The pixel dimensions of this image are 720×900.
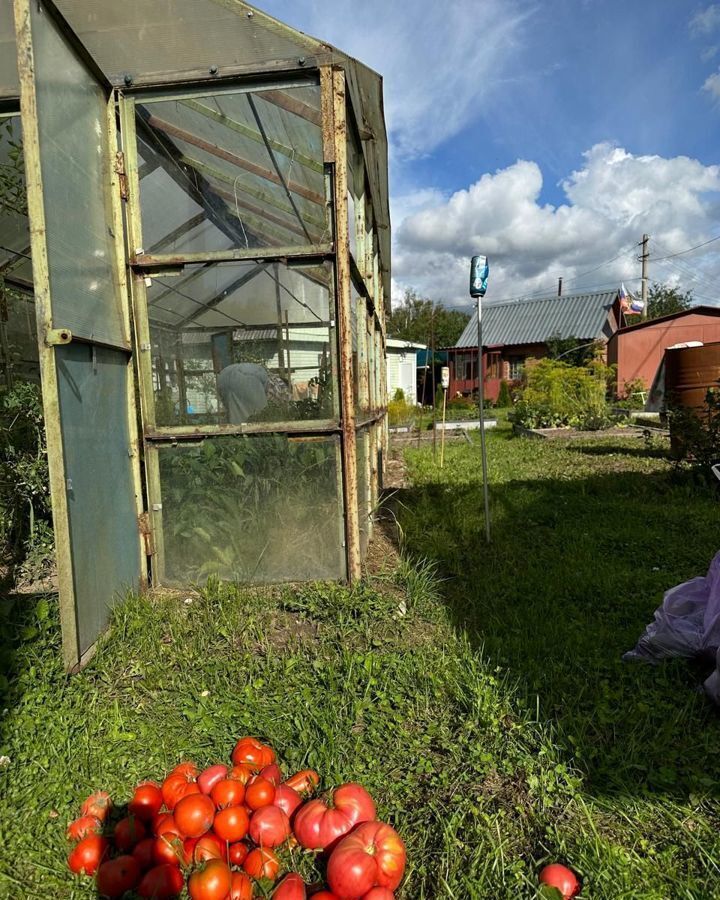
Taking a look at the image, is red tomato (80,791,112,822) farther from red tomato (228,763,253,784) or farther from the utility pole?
the utility pole

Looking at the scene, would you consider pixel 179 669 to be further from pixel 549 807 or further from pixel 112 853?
pixel 549 807

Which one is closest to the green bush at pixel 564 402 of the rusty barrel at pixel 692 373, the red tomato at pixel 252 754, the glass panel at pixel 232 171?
the rusty barrel at pixel 692 373

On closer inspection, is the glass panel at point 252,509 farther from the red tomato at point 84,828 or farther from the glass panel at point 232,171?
the red tomato at point 84,828

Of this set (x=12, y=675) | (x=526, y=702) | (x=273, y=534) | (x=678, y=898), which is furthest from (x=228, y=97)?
(x=678, y=898)

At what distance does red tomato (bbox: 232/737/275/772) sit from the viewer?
6.42ft

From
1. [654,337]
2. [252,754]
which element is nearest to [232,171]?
[252,754]

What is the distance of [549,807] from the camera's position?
6.07ft

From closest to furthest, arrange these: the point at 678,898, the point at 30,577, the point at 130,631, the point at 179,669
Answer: the point at 678,898 → the point at 179,669 → the point at 130,631 → the point at 30,577

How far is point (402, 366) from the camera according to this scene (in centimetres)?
2536

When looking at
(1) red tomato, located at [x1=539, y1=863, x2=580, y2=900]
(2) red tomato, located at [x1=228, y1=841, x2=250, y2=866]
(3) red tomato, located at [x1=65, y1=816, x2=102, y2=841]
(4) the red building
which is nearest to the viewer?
(1) red tomato, located at [x1=539, y1=863, x2=580, y2=900]

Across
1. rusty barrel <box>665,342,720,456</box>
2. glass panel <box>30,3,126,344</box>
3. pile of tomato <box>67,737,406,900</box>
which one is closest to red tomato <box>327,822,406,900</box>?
pile of tomato <box>67,737,406,900</box>

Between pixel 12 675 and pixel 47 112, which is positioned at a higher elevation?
pixel 47 112

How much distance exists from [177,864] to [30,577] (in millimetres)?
2609

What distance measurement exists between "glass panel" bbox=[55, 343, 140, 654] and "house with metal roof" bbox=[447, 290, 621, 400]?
2626 cm
